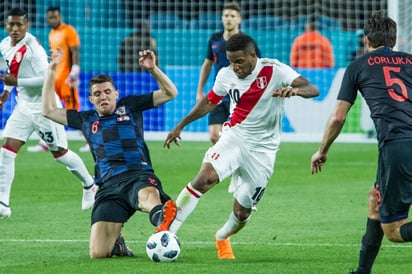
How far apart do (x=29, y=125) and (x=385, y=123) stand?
19.1 ft

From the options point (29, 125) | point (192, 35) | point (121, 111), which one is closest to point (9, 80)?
point (29, 125)

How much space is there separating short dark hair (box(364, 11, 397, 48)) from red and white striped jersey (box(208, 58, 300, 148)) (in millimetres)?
1450

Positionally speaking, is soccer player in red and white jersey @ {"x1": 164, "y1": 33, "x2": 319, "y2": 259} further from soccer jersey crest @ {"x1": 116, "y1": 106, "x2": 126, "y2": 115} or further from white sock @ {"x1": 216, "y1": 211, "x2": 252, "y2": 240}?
soccer jersey crest @ {"x1": 116, "y1": 106, "x2": 126, "y2": 115}

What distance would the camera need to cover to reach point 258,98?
888 cm

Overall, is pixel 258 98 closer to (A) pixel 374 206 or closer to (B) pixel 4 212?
(A) pixel 374 206

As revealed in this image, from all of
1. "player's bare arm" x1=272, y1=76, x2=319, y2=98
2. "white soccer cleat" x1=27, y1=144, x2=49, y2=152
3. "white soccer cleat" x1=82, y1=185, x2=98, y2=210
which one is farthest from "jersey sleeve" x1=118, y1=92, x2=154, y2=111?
"white soccer cleat" x1=27, y1=144, x2=49, y2=152

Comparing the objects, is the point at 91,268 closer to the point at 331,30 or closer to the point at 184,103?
the point at 184,103

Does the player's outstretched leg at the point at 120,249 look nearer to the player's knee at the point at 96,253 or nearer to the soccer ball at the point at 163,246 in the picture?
the player's knee at the point at 96,253

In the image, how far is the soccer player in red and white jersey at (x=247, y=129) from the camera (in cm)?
873

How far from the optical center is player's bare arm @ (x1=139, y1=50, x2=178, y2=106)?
879 centimetres

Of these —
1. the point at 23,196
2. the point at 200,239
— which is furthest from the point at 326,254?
the point at 23,196

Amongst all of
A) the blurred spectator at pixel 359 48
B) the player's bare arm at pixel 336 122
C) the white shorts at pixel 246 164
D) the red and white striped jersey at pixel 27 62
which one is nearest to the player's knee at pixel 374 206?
the player's bare arm at pixel 336 122

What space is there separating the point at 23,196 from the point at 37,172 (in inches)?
113

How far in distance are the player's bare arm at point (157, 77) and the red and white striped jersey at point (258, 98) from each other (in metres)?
0.39
